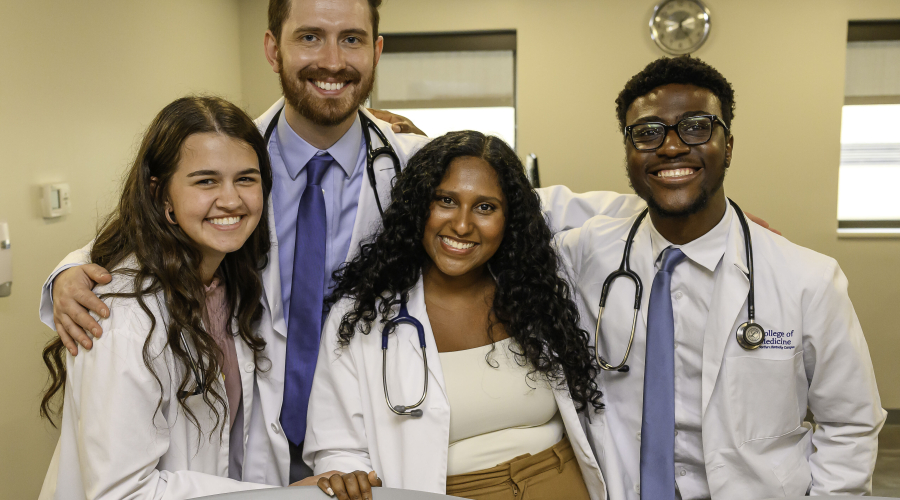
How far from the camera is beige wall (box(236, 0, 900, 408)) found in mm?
3867

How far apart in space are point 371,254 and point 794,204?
A: 3.36m

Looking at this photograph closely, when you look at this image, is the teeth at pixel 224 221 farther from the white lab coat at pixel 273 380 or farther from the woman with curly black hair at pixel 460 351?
the woman with curly black hair at pixel 460 351

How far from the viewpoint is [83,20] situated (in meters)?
2.39

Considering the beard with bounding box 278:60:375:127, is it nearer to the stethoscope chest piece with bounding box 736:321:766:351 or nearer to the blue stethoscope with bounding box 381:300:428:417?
the blue stethoscope with bounding box 381:300:428:417

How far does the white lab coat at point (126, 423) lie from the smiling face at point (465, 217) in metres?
0.59

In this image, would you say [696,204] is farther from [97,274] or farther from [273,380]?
[97,274]

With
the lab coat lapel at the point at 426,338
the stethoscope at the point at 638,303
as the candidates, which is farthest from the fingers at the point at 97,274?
the stethoscope at the point at 638,303

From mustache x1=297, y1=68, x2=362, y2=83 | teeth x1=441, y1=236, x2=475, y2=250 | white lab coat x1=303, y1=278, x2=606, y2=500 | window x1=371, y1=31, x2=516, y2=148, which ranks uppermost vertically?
window x1=371, y1=31, x2=516, y2=148

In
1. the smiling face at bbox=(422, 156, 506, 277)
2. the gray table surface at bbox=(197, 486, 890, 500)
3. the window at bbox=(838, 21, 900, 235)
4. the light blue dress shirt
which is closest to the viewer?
the gray table surface at bbox=(197, 486, 890, 500)

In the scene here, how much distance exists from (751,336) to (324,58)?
115 centimetres

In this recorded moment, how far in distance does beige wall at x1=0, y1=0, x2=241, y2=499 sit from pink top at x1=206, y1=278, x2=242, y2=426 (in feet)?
3.49

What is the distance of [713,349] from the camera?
137cm

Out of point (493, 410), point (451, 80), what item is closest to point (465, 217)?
point (493, 410)

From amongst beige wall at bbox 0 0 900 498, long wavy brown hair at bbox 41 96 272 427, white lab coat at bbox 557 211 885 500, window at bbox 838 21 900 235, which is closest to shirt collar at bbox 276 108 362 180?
long wavy brown hair at bbox 41 96 272 427
